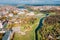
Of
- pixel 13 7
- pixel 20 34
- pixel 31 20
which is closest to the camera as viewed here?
pixel 20 34

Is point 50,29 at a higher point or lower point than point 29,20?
lower

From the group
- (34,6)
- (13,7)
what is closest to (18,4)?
(13,7)

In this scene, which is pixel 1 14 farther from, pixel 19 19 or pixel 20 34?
pixel 20 34

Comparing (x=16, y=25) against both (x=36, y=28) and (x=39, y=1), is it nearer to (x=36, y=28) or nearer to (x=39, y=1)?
(x=36, y=28)

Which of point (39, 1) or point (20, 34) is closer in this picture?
point (20, 34)

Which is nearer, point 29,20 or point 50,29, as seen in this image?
point 50,29

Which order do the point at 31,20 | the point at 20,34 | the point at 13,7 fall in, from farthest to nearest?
the point at 13,7 < the point at 31,20 < the point at 20,34

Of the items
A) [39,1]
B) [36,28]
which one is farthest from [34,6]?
[36,28]

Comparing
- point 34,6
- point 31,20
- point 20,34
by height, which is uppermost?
point 34,6

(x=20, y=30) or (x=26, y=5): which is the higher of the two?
(x=26, y=5)
